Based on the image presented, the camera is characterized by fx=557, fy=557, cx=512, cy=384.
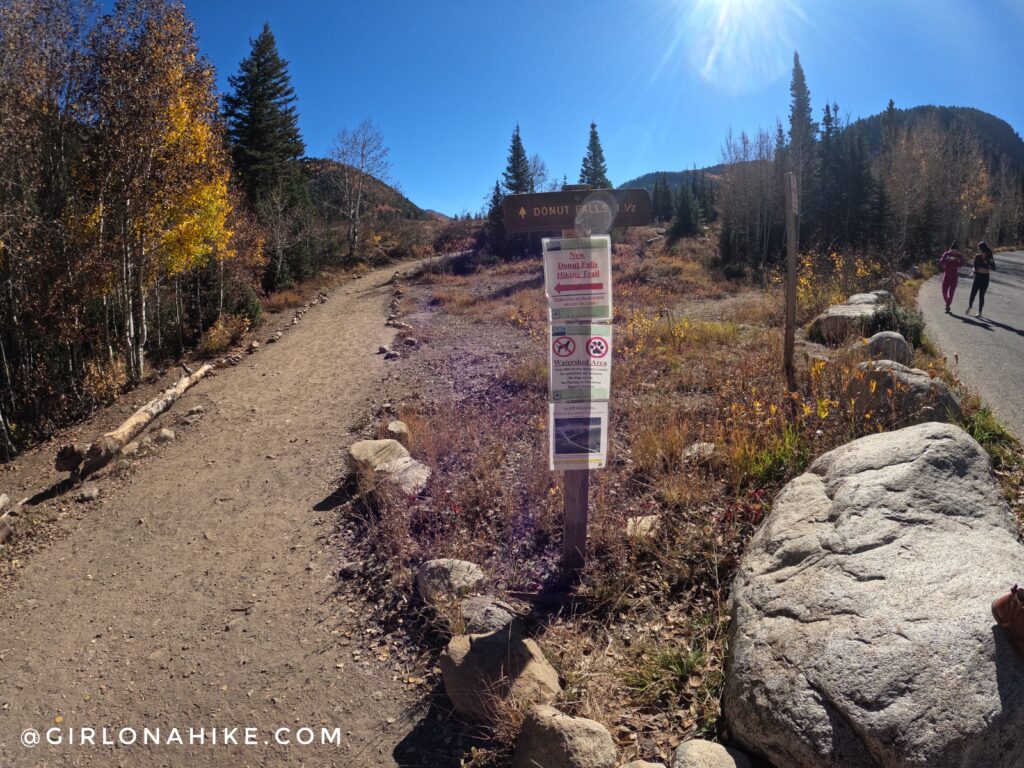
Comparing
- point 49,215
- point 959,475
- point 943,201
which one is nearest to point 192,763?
point 959,475

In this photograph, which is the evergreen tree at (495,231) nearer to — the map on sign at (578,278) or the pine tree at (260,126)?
the pine tree at (260,126)

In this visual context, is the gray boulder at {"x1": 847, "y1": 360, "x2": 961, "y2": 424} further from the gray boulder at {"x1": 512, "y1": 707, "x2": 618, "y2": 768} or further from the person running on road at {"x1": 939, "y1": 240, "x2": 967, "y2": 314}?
the person running on road at {"x1": 939, "y1": 240, "x2": 967, "y2": 314}

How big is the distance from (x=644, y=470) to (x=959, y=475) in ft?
8.42

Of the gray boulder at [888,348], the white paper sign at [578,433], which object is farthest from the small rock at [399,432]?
the gray boulder at [888,348]

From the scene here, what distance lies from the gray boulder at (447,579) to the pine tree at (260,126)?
26.3 m

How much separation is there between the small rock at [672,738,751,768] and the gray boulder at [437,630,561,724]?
33.4 inches

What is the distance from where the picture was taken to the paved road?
21.3 feet

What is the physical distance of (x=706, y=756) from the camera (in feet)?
8.00

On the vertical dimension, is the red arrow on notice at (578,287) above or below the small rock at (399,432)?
above

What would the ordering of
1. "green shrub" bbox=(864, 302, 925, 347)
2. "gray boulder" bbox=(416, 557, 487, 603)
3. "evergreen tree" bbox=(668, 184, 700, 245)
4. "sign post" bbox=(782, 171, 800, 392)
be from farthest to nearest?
"evergreen tree" bbox=(668, 184, 700, 245), "green shrub" bbox=(864, 302, 925, 347), "sign post" bbox=(782, 171, 800, 392), "gray boulder" bbox=(416, 557, 487, 603)

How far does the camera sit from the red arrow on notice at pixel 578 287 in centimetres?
363

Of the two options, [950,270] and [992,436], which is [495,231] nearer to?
[950,270]

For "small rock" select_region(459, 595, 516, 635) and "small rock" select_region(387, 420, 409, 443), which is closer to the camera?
"small rock" select_region(459, 595, 516, 635)

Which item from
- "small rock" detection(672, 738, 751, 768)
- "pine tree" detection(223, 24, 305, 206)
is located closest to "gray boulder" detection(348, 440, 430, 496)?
"small rock" detection(672, 738, 751, 768)
